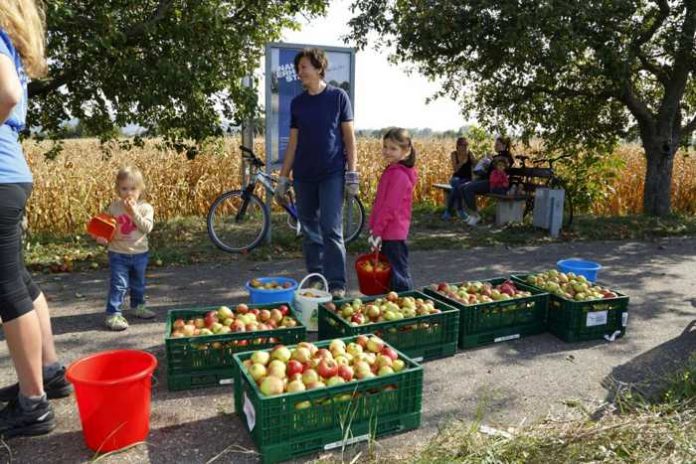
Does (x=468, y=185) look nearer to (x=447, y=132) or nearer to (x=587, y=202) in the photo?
(x=587, y=202)

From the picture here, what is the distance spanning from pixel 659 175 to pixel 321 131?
8.97 meters

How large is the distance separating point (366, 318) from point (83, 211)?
24.6ft

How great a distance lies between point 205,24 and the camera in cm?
721

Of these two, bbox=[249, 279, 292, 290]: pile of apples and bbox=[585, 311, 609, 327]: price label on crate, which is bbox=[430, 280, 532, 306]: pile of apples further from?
bbox=[249, 279, 292, 290]: pile of apples

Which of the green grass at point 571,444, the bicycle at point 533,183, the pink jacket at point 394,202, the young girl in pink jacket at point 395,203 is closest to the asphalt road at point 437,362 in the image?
the green grass at point 571,444

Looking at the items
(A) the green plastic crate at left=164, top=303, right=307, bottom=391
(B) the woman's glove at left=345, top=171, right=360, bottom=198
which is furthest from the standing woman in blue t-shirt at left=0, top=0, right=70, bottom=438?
(B) the woman's glove at left=345, top=171, right=360, bottom=198

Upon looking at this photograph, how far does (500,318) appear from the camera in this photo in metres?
4.76

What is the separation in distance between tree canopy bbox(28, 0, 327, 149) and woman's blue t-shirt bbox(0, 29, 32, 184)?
10.7 feet

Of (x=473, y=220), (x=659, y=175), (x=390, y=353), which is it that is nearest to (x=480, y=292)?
(x=390, y=353)

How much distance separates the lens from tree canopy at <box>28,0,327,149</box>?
21.6ft

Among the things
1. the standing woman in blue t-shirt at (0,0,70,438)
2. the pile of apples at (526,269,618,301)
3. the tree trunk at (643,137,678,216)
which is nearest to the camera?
the standing woman in blue t-shirt at (0,0,70,438)

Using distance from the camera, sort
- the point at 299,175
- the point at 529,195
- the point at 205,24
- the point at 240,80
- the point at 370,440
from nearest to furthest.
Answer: the point at 370,440, the point at 299,175, the point at 205,24, the point at 240,80, the point at 529,195

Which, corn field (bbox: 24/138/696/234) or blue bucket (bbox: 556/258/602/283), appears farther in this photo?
corn field (bbox: 24/138/696/234)

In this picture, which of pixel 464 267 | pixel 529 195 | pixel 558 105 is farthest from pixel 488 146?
pixel 464 267
